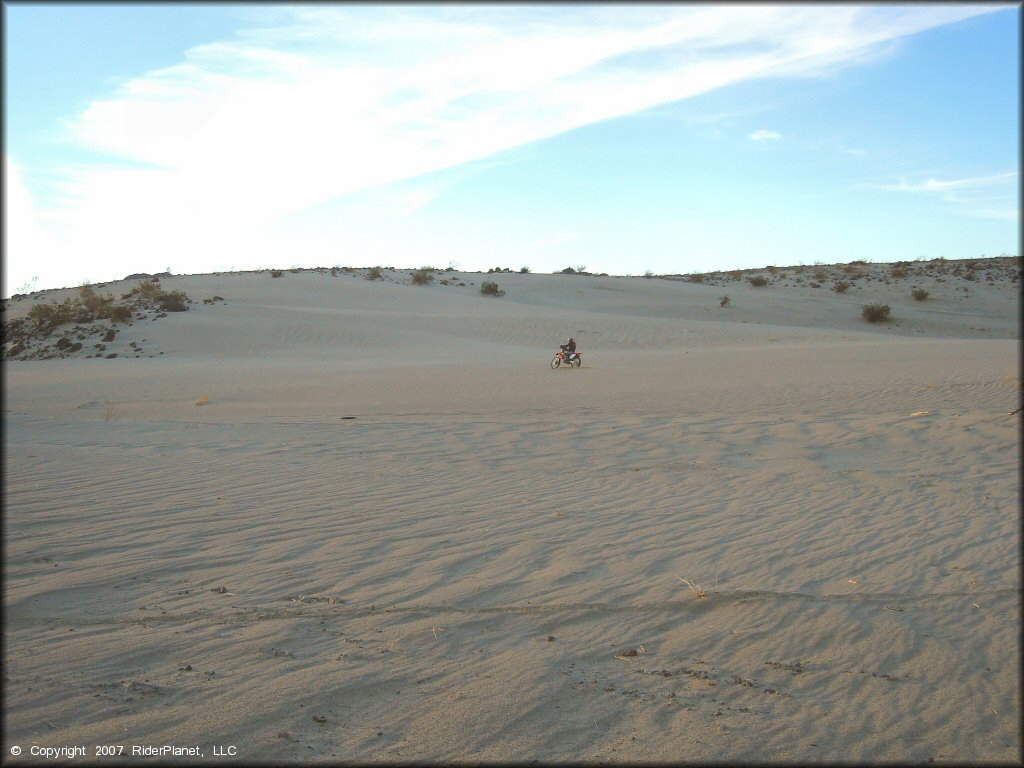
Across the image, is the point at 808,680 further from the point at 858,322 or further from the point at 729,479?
the point at 858,322

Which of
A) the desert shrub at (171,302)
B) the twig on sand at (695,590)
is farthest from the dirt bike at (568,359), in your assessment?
the desert shrub at (171,302)

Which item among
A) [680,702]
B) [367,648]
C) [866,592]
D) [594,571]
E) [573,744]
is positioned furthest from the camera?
[594,571]

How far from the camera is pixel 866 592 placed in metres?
5.42

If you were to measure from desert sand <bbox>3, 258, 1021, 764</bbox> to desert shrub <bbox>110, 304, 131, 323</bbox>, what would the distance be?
1525 cm

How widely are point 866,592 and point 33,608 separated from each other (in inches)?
210

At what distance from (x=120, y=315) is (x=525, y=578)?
91.9 feet

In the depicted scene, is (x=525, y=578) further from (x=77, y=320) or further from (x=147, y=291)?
(x=147, y=291)

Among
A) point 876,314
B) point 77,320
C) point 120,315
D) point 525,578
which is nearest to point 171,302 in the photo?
point 120,315

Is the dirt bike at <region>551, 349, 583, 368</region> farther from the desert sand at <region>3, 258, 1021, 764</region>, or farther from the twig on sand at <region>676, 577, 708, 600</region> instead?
the twig on sand at <region>676, 577, 708, 600</region>

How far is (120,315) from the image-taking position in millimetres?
29469

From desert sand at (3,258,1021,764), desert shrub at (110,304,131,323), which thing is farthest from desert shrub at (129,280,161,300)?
desert sand at (3,258,1021,764)

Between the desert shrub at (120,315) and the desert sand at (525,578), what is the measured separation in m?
15.3

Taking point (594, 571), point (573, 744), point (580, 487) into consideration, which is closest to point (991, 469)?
point (580, 487)

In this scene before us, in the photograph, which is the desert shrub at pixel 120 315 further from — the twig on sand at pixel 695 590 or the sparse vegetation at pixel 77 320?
the twig on sand at pixel 695 590
